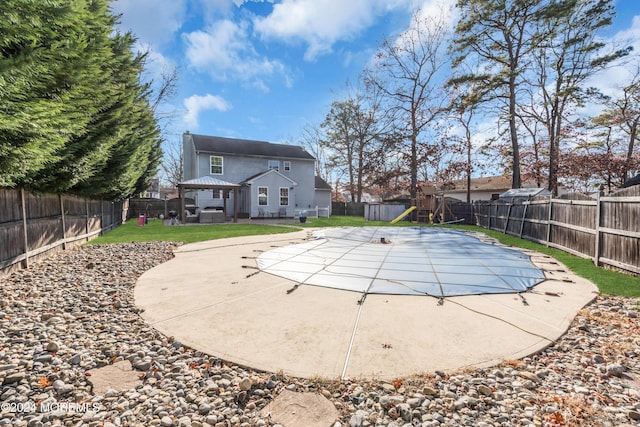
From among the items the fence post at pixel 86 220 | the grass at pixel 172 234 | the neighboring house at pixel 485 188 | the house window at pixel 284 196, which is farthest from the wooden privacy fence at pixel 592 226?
the neighboring house at pixel 485 188

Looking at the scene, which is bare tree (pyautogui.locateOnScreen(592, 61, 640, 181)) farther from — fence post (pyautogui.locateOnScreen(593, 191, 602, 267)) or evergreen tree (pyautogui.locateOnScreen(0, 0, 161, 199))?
evergreen tree (pyautogui.locateOnScreen(0, 0, 161, 199))

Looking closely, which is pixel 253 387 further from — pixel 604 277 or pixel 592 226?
pixel 592 226

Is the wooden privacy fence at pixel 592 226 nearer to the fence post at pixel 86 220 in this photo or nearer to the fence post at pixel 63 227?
the fence post at pixel 63 227

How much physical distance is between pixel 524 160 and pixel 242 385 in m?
27.6

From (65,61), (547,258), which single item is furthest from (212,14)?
(547,258)

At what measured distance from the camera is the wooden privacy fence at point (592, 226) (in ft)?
16.8

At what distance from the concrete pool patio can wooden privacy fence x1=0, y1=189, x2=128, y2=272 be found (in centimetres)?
242

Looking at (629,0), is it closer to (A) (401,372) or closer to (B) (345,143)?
(A) (401,372)

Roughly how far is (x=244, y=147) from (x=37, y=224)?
56.5ft

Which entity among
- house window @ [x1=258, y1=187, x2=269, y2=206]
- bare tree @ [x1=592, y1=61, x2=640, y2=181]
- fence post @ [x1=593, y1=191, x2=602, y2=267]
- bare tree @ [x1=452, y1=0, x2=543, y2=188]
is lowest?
fence post @ [x1=593, y1=191, x2=602, y2=267]

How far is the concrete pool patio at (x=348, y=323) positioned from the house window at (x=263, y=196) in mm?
15189

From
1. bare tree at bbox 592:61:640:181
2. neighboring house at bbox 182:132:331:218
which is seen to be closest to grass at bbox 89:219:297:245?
neighboring house at bbox 182:132:331:218

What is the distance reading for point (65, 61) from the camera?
368 centimetres

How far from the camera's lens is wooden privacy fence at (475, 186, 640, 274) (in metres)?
5.11
